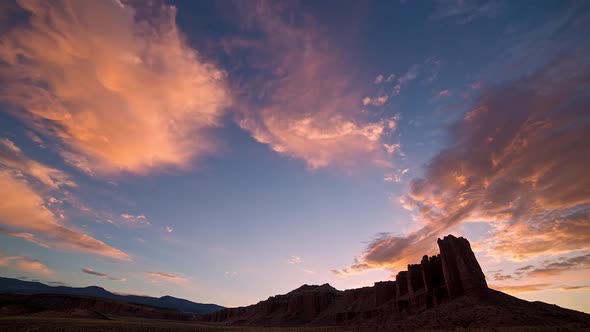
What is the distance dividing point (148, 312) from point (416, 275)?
162848 millimetres

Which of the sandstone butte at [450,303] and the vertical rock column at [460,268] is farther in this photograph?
the vertical rock column at [460,268]

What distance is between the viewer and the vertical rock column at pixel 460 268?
56500mm

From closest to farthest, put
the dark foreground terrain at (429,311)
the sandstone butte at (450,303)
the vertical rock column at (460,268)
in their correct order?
1. the dark foreground terrain at (429,311)
2. the sandstone butte at (450,303)
3. the vertical rock column at (460,268)

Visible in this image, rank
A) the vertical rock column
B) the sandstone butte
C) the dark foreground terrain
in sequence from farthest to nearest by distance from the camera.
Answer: the vertical rock column
the sandstone butte
the dark foreground terrain

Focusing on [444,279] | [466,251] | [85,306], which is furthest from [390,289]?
[85,306]

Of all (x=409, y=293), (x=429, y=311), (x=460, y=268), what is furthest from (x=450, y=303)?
(x=409, y=293)

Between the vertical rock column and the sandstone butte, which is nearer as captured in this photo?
the sandstone butte

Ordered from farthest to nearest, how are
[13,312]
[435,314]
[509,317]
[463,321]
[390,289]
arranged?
[390,289] → [13,312] → [435,314] → [463,321] → [509,317]

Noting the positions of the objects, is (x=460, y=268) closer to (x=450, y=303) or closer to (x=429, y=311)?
(x=450, y=303)

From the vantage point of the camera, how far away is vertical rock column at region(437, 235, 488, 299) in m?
56.5

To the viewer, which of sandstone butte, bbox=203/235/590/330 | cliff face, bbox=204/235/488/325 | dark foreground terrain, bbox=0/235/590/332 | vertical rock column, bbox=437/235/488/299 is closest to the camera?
dark foreground terrain, bbox=0/235/590/332

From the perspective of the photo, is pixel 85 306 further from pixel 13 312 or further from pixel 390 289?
pixel 390 289

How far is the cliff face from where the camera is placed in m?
58.8

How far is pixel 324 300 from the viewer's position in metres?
127
